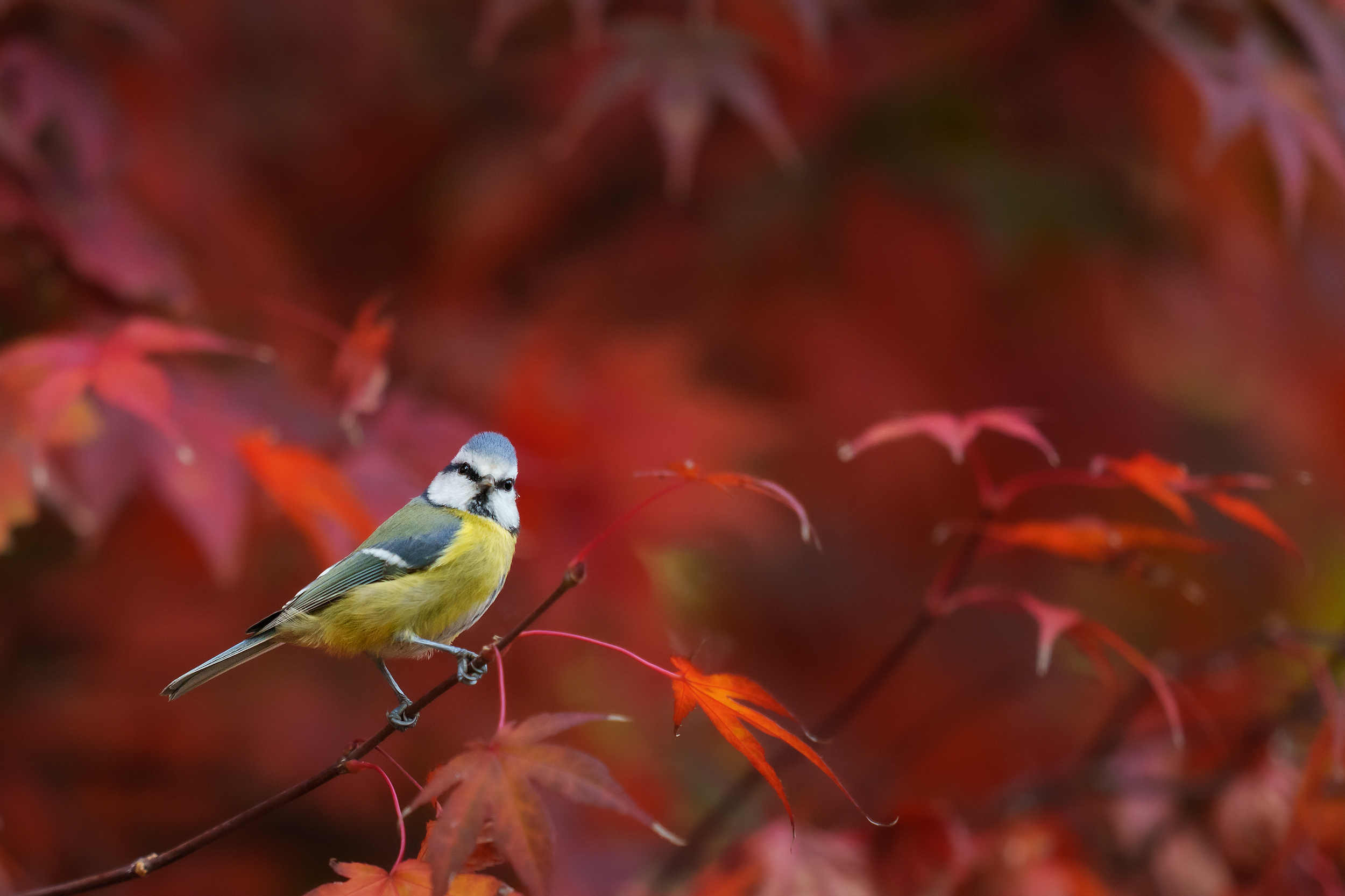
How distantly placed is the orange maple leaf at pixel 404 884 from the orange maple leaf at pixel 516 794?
47 mm

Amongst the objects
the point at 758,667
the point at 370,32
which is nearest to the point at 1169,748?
the point at 758,667

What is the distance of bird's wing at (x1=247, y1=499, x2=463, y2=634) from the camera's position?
73 centimetres

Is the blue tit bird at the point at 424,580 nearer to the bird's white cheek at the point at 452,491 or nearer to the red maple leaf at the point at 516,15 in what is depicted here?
the bird's white cheek at the point at 452,491

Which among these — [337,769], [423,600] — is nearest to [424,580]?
[423,600]

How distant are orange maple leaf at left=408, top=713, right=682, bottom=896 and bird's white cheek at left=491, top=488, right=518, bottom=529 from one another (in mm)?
127

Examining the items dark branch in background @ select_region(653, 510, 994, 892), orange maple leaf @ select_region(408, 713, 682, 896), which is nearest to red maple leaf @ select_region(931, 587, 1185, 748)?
dark branch in background @ select_region(653, 510, 994, 892)

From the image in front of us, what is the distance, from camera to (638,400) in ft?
7.35

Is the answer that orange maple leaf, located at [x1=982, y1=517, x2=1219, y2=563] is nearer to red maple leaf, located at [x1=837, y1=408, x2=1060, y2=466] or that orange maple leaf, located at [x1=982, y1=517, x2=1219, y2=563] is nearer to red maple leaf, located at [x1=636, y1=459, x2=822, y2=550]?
red maple leaf, located at [x1=837, y1=408, x2=1060, y2=466]

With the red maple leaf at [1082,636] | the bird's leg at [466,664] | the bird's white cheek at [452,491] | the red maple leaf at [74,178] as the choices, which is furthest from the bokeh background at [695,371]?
the bird's leg at [466,664]

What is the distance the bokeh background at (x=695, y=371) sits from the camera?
172 cm

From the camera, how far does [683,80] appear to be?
1.84 m

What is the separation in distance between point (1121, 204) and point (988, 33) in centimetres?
49

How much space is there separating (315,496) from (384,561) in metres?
0.54

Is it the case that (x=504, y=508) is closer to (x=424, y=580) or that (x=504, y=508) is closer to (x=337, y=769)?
(x=424, y=580)
